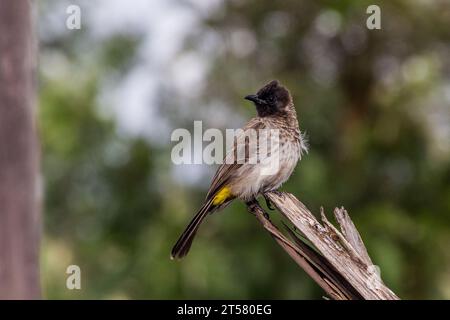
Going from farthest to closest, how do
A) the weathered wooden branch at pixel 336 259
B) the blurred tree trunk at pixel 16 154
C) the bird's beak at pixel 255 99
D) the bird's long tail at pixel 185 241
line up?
the blurred tree trunk at pixel 16 154
the bird's beak at pixel 255 99
the bird's long tail at pixel 185 241
the weathered wooden branch at pixel 336 259

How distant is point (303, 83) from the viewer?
24.7 feet

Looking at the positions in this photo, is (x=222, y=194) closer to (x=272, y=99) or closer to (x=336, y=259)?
(x=272, y=99)

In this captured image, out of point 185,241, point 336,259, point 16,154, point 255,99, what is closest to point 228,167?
point 255,99

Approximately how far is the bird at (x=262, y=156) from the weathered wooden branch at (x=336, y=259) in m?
0.91

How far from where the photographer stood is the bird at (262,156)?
4.34 m

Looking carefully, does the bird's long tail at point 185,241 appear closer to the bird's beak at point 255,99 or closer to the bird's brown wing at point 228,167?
Result: the bird's brown wing at point 228,167

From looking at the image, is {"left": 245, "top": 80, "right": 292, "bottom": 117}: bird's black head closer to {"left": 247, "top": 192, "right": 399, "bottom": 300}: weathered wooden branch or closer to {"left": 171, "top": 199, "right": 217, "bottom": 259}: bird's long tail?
{"left": 171, "top": 199, "right": 217, "bottom": 259}: bird's long tail

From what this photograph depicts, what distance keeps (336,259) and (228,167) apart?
A: 1.33m

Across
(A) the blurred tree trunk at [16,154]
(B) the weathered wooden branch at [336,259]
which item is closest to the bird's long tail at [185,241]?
(B) the weathered wooden branch at [336,259]

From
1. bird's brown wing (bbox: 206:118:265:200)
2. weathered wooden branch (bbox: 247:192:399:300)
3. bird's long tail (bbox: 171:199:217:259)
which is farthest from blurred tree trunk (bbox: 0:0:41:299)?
weathered wooden branch (bbox: 247:192:399:300)

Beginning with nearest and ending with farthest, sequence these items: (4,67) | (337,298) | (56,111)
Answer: (337,298) < (4,67) < (56,111)

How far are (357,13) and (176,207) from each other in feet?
7.43

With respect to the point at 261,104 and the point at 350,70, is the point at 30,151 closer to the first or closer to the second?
the point at 261,104

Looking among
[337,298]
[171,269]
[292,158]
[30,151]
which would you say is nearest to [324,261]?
[337,298]
